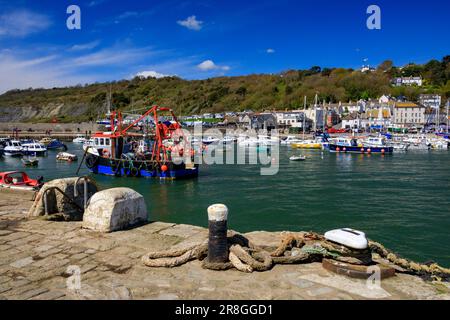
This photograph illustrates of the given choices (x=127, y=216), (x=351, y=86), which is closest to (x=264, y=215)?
(x=127, y=216)

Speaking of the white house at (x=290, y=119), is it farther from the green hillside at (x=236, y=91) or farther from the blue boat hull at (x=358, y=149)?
the blue boat hull at (x=358, y=149)

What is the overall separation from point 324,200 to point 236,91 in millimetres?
142037

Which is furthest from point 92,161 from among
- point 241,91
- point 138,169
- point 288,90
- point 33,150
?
point 241,91

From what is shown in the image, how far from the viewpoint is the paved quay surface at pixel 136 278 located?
4309 millimetres

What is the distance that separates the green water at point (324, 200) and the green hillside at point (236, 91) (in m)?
93.6

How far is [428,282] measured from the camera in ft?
15.7

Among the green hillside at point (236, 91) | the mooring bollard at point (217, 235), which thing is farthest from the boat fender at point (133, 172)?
the green hillside at point (236, 91)

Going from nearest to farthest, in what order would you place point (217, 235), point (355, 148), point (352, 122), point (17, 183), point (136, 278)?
point (136, 278) < point (217, 235) < point (17, 183) < point (355, 148) < point (352, 122)

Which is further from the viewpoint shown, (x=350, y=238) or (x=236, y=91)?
(x=236, y=91)

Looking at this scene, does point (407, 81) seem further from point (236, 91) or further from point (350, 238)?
point (350, 238)

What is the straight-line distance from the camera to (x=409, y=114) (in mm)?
90125

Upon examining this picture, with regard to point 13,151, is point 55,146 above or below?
above

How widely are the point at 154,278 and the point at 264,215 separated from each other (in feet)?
40.9
